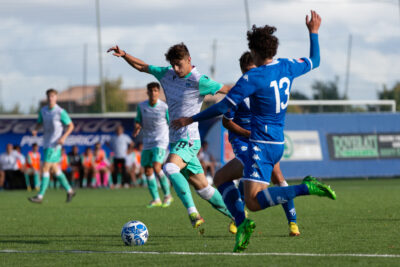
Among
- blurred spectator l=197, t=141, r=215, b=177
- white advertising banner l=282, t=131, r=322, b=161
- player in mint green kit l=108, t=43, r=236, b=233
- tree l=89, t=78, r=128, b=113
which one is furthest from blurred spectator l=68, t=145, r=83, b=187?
player in mint green kit l=108, t=43, r=236, b=233

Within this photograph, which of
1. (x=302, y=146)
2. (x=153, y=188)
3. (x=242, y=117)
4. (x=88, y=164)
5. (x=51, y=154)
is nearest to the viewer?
(x=242, y=117)

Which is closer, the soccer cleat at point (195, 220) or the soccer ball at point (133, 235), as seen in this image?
the soccer ball at point (133, 235)

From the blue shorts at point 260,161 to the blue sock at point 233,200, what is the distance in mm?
807

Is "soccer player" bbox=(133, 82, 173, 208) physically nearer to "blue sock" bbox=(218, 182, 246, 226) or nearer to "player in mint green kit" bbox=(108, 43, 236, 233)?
"player in mint green kit" bbox=(108, 43, 236, 233)

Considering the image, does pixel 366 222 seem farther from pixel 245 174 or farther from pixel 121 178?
pixel 121 178

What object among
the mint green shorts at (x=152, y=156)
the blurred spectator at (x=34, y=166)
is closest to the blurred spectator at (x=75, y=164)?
the blurred spectator at (x=34, y=166)

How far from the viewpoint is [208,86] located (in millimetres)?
9047

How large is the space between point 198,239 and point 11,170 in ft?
67.4

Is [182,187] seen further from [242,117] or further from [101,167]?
[101,167]

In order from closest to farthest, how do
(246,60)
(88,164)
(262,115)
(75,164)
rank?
(262,115)
(246,60)
(88,164)
(75,164)

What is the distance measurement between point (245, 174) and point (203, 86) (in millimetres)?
2333

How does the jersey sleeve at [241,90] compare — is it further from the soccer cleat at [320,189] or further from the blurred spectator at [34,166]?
the blurred spectator at [34,166]

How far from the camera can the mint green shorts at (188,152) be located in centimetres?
900

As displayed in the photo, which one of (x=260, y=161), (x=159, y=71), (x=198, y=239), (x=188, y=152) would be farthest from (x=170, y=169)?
(x=260, y=161)
